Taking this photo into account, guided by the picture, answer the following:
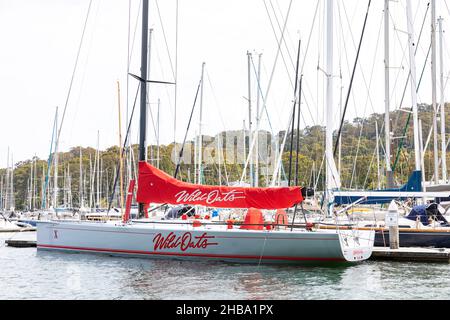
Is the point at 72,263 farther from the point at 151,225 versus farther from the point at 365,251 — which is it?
the point at 365,251

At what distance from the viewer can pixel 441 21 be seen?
1389 inches

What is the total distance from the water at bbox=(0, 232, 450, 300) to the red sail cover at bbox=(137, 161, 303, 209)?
7.25ft

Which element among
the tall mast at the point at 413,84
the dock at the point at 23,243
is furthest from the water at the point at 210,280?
the dock at the point at 23,243

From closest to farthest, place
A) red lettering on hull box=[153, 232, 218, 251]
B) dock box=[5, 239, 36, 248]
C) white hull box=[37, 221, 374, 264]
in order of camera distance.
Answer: white hull box=[37, 221, 374, 264], red lettering on hull box=[153, 232, 218, 251], dock box=[5, 239, 36, 248]

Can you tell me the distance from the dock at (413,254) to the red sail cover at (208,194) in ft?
14.3

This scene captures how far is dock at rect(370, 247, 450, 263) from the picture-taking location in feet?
68.6

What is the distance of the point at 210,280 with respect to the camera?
1702 centimetres

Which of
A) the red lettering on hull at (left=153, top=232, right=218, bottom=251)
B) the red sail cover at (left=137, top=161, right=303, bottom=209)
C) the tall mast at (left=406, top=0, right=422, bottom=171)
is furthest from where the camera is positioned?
the tall mast at (left=406, top=0, right=422, bottom=171)

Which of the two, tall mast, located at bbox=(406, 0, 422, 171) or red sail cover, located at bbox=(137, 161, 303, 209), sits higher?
tall mast, located at bbox=(406, 0, 422, 171)

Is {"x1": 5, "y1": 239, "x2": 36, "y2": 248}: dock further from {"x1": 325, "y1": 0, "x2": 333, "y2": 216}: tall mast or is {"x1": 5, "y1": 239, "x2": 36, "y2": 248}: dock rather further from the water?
{"x1": 325, "y1": 0, "x2": 333, "y2": 216}: tall mast

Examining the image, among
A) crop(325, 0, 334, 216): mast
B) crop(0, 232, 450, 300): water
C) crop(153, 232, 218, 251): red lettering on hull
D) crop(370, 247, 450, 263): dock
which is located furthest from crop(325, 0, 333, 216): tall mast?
crop(153, 232, 218, 251): red lettering on hull

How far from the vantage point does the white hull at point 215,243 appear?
62.6ft
